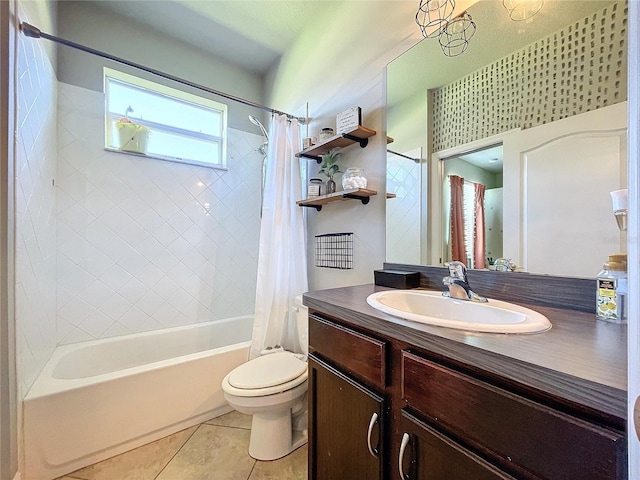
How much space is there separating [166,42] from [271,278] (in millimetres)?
2129

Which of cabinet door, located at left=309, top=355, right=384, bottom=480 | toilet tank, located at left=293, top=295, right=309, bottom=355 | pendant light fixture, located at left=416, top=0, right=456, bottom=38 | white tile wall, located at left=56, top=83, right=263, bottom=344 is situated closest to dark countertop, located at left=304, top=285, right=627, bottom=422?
cabinet door, located at left=309, top=355, right=384, bottom=480

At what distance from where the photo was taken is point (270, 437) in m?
1.43

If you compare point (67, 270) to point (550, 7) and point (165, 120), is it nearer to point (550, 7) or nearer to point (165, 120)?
point (165, 120)

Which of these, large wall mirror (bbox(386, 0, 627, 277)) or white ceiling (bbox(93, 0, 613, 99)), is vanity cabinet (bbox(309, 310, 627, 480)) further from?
white ceiling (bbox(93, 0, 613, 99))

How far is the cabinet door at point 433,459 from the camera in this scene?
0.57 m

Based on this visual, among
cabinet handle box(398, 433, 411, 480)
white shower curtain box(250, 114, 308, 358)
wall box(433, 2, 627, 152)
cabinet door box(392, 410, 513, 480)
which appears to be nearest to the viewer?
cabinet door box(392, 410, 513, 480)

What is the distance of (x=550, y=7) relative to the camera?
0.98 m

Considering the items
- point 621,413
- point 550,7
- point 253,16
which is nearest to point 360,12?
point 253,16

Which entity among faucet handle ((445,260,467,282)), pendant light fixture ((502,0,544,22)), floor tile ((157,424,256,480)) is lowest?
floor tile ((157,424,256,480))

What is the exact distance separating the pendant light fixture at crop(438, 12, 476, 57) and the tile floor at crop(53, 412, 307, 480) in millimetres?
2122

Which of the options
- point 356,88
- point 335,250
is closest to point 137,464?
point 335,250

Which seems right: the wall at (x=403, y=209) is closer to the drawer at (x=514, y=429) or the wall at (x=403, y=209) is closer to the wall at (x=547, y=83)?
the wall at (x=547, y=83)

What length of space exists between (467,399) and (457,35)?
1.45m

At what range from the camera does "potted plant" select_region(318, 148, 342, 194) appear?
1.80 metres
